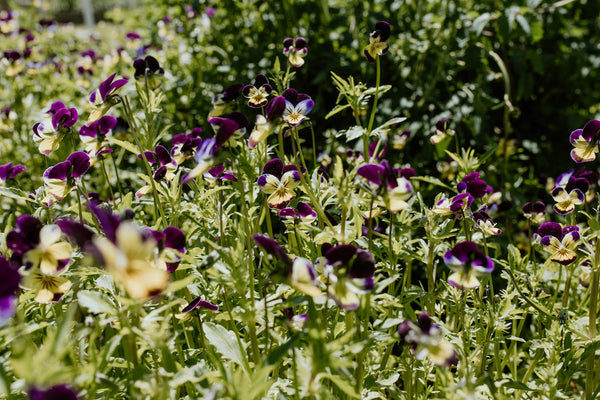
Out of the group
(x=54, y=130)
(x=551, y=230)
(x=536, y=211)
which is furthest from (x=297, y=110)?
(x=536, y=211)

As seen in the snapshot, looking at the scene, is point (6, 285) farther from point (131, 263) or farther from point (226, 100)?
point (226, 100)

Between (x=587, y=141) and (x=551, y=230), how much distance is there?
0.84 ft

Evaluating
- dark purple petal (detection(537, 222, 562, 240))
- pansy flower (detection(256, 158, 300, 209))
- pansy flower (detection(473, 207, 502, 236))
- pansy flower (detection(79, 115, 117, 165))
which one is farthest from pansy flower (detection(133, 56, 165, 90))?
dark purple petal (detection(537, 222, 562, 240))

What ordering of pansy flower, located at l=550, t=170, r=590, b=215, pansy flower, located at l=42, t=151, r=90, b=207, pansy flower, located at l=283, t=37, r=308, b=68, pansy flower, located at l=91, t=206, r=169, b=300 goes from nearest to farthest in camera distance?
1. pansy flower, located at l=91, t=206, r=169, b=300
2. pansy flower, located at l=42, t=151, r=90, b=207
3. pansy flower, located at l=550, t=170, r=590, b=215
4. pansy flower, located at l=283, t=37, r=308, b=68

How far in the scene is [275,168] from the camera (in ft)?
4.29

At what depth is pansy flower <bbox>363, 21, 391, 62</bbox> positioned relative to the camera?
1408 millimetres

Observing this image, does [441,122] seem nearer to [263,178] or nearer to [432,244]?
[432,244]

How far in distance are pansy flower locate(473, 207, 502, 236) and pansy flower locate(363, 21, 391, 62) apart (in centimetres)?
51

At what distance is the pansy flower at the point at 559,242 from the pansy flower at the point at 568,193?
84 millimetres

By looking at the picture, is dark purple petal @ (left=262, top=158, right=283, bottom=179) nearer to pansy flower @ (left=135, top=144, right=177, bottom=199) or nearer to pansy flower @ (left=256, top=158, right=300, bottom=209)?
pansy flower @ (left=256, top=158, right=300, bottom=209)

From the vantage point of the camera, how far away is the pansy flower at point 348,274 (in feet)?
3.10

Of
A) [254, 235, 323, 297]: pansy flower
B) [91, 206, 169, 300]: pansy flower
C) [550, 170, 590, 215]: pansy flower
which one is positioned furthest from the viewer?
[550, 170, 590, 215]: pansy flower

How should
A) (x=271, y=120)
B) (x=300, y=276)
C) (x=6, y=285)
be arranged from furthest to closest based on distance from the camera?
1. (x=271, y=120)
2. (x=300, y=276)
3. (x=6, y=285)

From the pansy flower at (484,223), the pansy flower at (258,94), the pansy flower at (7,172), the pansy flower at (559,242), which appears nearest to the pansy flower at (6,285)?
the pansy flower at (258,94)
